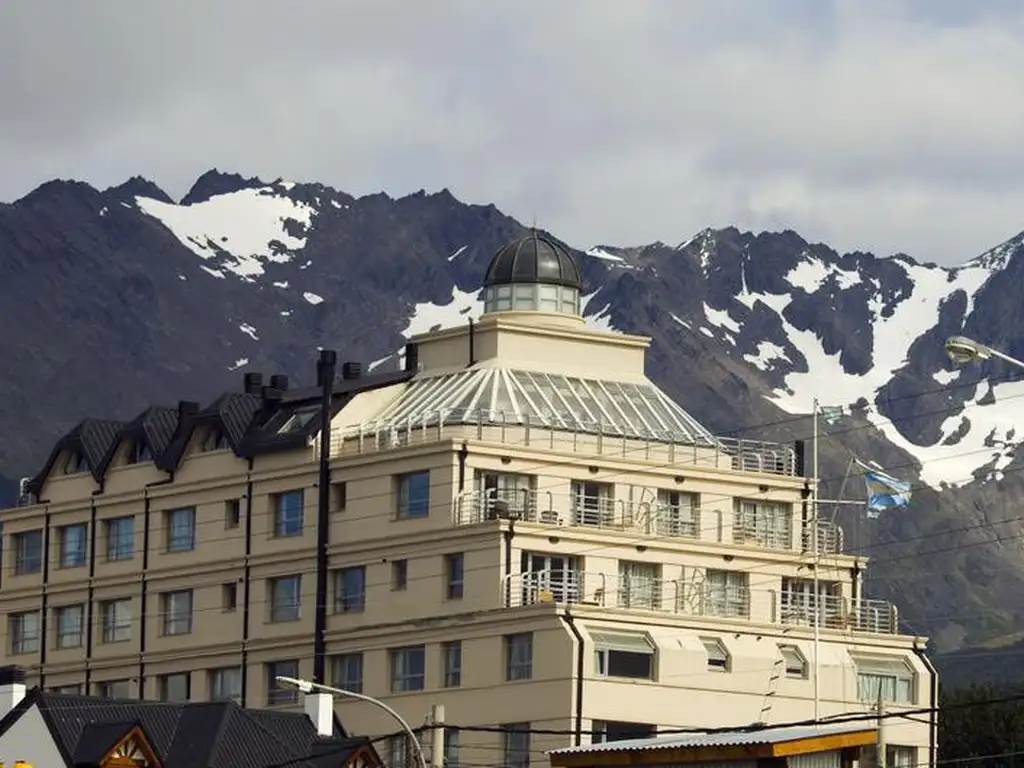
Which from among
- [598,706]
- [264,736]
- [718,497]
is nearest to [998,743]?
[718,497]

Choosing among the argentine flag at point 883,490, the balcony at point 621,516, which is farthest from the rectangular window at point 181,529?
the argentine flag at point 883,490

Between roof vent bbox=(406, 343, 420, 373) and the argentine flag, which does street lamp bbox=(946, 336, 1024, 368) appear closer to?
the argentine flag

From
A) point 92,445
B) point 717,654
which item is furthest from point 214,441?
point 717,654

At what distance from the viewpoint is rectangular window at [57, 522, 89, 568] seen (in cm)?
15775

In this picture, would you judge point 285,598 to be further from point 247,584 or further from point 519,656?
point 519,656

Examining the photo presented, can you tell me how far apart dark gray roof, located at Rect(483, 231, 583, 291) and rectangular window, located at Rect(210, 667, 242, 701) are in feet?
70.9

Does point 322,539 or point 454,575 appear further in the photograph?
point 322,539

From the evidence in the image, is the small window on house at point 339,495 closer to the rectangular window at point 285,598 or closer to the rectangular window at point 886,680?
the rectangular window at point 285,598

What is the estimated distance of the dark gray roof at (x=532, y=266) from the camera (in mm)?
154125

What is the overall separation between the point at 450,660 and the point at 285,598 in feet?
36.6

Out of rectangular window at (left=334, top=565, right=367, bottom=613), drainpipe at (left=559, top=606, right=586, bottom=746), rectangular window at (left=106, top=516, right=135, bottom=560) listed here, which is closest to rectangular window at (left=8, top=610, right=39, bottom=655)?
rectangular window at (left=106, top=516, right=135, bottom=560)

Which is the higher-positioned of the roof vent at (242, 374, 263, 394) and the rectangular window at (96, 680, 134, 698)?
the roof vent at (242, 374, 263, 394)

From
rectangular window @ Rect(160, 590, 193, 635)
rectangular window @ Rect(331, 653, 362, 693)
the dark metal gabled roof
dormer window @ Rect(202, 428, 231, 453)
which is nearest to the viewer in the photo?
rectangular window @ Rect(331, 653, 362, 693)

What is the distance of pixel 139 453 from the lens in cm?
15638
